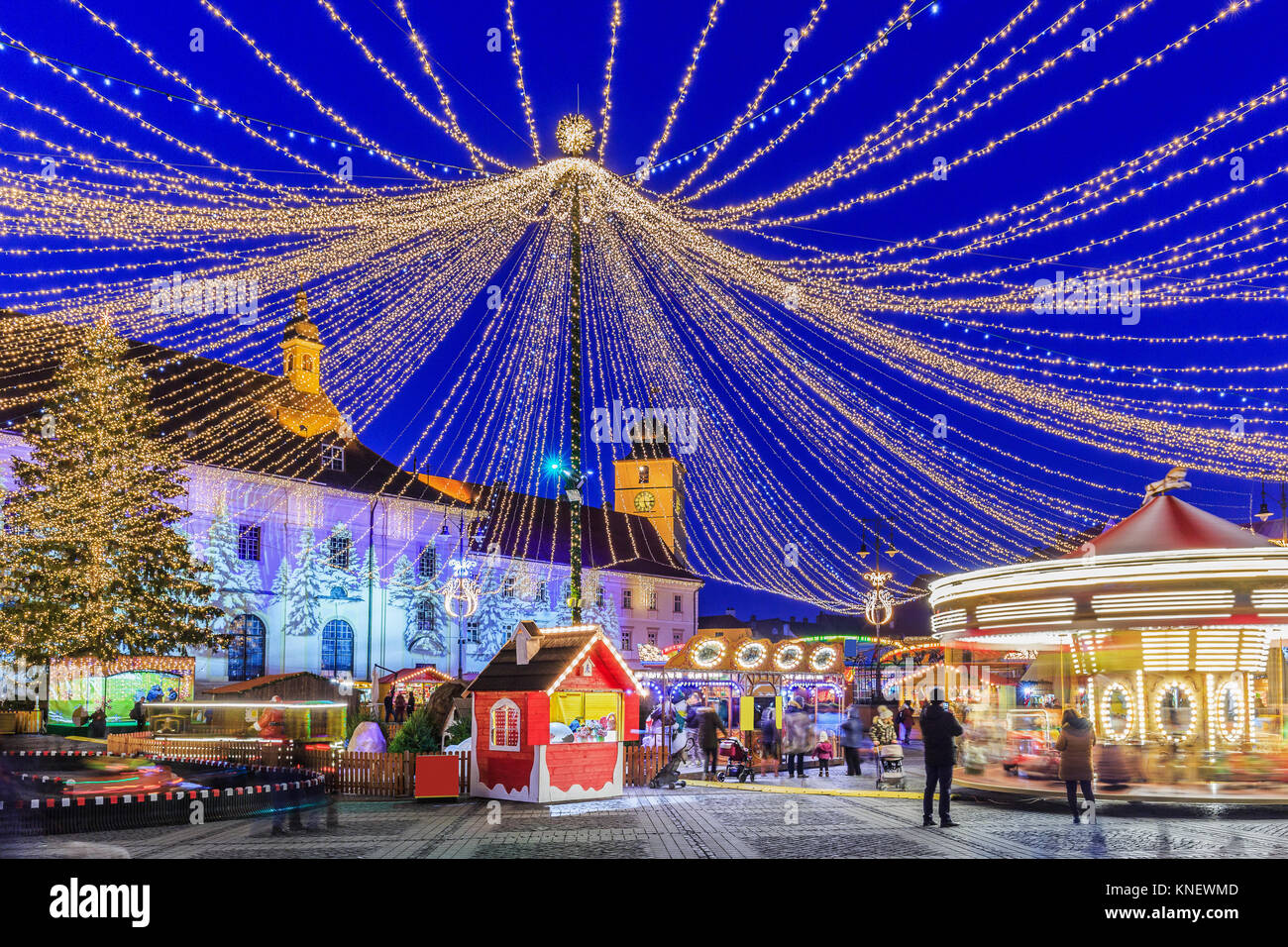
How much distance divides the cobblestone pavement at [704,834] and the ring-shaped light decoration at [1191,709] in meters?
1.95

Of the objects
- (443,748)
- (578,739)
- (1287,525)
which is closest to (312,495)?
(443,748)

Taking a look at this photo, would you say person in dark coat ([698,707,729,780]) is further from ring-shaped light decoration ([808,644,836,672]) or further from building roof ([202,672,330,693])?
building roof ([202,672,330,693])

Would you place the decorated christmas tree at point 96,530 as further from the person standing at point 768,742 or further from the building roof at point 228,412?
the person standing at point 768,742

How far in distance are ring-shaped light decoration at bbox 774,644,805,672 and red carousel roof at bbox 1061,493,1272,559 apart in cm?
912

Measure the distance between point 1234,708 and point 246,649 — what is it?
31.1 m

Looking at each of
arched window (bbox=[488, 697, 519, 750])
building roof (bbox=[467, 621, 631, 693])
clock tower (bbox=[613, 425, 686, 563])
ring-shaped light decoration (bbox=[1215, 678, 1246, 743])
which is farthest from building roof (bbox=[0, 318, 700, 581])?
ring-shaped light decoration (bbox=[1215, 678, 1246, 743])

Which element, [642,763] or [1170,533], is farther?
[642,763]

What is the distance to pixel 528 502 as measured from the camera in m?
56.9

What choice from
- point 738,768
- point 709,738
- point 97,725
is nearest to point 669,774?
point 709,738

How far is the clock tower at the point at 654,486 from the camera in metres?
70.2

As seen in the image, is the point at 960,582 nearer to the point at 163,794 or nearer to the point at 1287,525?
the point at 163,794

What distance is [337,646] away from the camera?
40.4 m

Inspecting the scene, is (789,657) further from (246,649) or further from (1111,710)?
(246,649)
